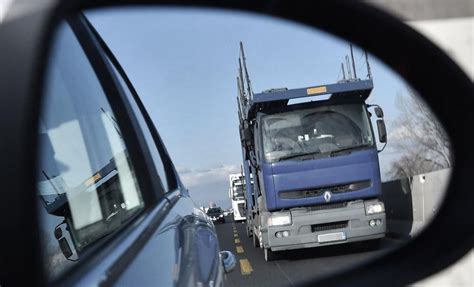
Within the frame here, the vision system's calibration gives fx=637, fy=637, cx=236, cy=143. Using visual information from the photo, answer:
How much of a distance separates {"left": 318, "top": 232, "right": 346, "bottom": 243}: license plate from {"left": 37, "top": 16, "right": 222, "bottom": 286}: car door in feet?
29.0

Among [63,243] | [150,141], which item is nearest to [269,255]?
[150,141]

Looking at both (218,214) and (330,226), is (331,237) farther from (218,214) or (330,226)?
(218,214)

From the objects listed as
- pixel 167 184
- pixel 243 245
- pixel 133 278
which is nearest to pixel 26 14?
pixel 133 278

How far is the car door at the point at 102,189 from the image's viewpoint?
159 centimetres

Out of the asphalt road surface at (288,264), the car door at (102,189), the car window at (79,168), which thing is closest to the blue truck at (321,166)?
the asphalt road surface at (288,264)

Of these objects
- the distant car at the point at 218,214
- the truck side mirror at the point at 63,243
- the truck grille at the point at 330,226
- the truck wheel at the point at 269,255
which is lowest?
the distant car at the point at 218,214

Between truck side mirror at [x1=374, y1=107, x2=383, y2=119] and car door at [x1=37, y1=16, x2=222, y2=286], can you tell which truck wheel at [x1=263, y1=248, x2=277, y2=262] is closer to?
truck side mirror at [x1=374, y1=107, x2=383, y2=119]

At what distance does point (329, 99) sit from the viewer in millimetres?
11758

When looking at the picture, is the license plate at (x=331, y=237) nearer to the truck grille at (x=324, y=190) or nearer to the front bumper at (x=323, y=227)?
the front bumper at (x=323, y=227)

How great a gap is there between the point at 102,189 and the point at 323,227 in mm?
9859

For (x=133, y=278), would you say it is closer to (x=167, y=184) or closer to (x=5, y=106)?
(x=5, y=106)

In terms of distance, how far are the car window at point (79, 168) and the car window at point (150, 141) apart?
19cm

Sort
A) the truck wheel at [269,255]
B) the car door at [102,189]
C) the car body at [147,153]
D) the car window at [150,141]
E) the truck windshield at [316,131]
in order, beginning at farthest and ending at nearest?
the truck wheel at [269,255], the truck windshield at [316,131], the car window at [150,141], the car door at [102,189], the car body at [147,153]

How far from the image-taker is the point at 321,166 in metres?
11.4
